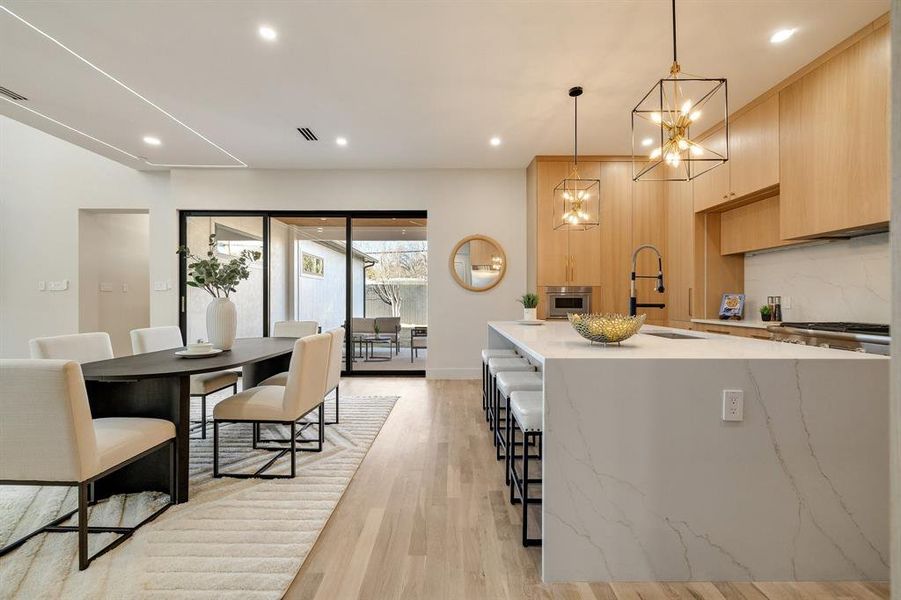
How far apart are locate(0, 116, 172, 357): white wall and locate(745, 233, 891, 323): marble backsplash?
23.1 ft

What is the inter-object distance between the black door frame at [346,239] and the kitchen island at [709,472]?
414 cm

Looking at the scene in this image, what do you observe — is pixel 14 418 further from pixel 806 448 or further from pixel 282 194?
pixel 282 194

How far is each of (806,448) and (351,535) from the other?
6.15ft

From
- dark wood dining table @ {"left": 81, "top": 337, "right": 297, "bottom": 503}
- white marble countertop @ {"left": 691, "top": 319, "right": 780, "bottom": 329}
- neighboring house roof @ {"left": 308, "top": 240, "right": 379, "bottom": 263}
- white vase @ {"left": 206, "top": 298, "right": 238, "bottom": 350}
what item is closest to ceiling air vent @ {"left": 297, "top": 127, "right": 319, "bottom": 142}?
neighboring house roof @ {"left": 308, "top": 240, "right": 379, "bottom": 263}

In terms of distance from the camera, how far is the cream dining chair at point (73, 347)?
87.3 inches

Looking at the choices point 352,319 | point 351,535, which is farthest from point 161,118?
point 351,535

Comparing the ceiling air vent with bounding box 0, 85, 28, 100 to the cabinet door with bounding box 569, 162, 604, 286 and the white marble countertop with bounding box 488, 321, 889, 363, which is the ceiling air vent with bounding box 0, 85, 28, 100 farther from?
the cabinet door with bounding box 569, 162, 604, 286

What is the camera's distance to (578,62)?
2844 mm

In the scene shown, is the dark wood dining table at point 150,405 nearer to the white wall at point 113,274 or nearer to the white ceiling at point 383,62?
the white ceiling at point 383,62

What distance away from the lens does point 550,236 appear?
15.8 ft

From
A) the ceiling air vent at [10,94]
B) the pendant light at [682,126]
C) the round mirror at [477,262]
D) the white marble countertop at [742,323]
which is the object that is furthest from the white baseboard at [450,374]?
the ceiling air vent at [10,94]

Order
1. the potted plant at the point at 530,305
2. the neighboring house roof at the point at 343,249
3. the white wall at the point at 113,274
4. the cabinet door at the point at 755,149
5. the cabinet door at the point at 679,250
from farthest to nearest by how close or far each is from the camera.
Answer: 1. the neighboring house roof at the point at 343,249
2. the white wall at the point at 113,274
3. the cabinet door at the point at 679,250
4. the potted plant at the point at 530,305
5. the cabinet door at the point at 755,149

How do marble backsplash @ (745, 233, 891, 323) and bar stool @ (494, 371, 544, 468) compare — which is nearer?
bar stool @ (494, 371, 544, 468)

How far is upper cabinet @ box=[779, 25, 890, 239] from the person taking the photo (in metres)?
2.42
